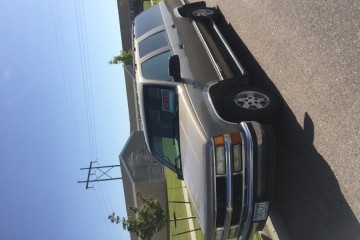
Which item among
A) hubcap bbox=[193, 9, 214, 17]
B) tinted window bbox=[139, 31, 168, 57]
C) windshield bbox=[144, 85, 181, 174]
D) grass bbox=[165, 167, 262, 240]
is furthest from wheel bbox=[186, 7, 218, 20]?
grass bbox=[165, 167, 262, 240]

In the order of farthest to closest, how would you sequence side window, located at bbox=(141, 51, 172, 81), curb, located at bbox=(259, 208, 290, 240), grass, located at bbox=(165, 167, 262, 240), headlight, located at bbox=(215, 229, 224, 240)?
grass, located at bbox=(165, 167, 262, 240), side window, located at bbox=(141, 51, 172, 81), curb, located at bbox=(259, 208, 290, 240), headlight, located at bbox=(215, 229, 224, 240)

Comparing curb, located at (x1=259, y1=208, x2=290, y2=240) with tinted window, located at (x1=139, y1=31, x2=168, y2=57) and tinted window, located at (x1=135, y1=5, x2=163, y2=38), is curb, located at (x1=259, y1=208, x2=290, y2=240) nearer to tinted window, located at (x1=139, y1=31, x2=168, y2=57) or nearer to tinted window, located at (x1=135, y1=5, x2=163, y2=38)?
tinted window, located at (x1=139, y1=31, x2=168, y2=57)

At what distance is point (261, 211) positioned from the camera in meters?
5.02

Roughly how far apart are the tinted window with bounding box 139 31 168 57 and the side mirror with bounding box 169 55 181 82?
1436mm

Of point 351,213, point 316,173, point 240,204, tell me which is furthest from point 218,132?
point 351,213

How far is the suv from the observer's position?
4707mm

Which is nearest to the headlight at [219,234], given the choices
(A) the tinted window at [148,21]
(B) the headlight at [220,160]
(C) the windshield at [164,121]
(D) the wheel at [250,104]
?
(B) the headlight at [220,160]

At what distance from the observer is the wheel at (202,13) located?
8.12 metres

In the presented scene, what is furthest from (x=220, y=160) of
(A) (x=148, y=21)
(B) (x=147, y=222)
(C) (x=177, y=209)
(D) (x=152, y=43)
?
(C) (x=177, y=209)

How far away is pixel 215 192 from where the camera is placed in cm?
479

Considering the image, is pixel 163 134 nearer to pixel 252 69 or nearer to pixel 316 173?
pixel 252 69

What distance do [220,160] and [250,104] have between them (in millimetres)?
1149

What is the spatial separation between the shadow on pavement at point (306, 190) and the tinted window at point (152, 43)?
219 cm

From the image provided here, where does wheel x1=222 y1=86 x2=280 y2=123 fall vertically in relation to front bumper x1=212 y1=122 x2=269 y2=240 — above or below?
above
